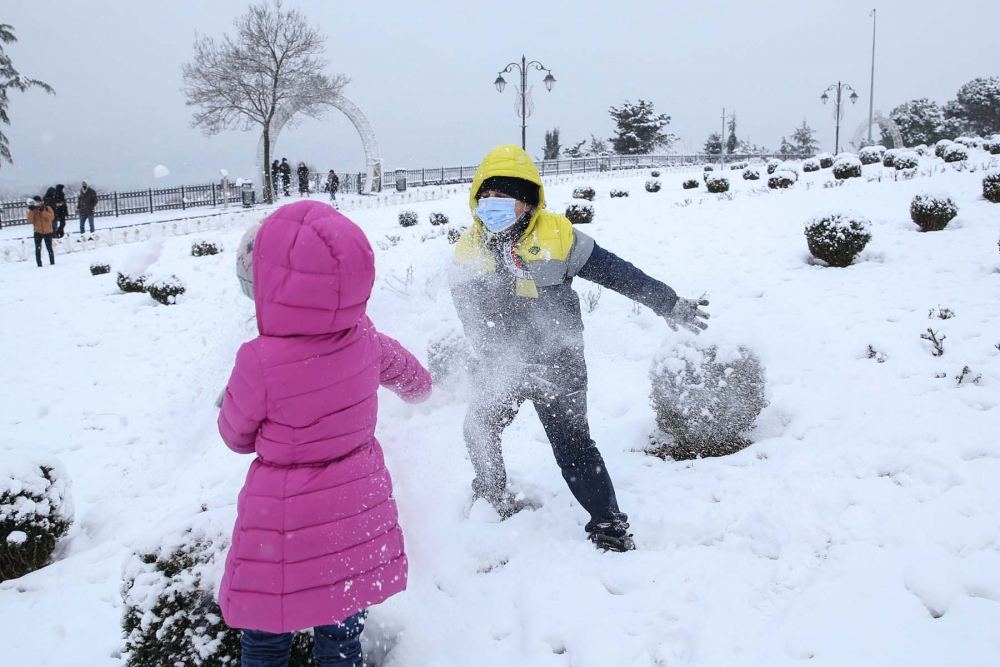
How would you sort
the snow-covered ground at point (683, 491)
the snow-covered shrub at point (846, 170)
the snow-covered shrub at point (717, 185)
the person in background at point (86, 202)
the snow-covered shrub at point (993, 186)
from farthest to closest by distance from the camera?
the person in background at point (86, 202) < the snow-covered shrub at point (717, 185) < the snow-covered shrub at point (846, 170) < the snow-covered shrub at point (993, 186) < the snow-covered ground at point (683, 491)

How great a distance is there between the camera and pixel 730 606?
6.70 feet

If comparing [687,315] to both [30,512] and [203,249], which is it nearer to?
[30,512]

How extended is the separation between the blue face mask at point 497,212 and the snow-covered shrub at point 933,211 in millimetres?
7634

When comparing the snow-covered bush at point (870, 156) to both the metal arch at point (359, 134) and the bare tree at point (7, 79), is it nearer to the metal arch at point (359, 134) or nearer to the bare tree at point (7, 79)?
the metal arch at point (359, 134)

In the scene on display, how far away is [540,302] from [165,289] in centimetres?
863

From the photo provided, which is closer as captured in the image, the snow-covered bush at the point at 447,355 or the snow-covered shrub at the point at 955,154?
the snow-covered bush at the point at 447,355

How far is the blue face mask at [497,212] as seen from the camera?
212cm

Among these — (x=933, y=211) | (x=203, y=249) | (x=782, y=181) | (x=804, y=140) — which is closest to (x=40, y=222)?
(x=203, y=249)

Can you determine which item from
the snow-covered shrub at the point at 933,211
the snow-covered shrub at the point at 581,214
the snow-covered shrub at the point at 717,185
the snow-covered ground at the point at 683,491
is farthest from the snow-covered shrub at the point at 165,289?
the snow-covered shrub at the point at 717,185

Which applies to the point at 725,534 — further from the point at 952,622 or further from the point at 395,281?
the point at 395,281

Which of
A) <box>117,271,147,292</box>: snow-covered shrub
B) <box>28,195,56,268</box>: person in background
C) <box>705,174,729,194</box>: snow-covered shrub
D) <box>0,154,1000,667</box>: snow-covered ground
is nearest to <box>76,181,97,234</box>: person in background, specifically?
<box>28,195,56,268</box>: person in background

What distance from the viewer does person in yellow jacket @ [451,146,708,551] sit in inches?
85.4

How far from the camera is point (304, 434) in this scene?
4.90 feet

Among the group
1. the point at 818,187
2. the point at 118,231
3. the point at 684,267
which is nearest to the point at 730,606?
the point at 684,267
